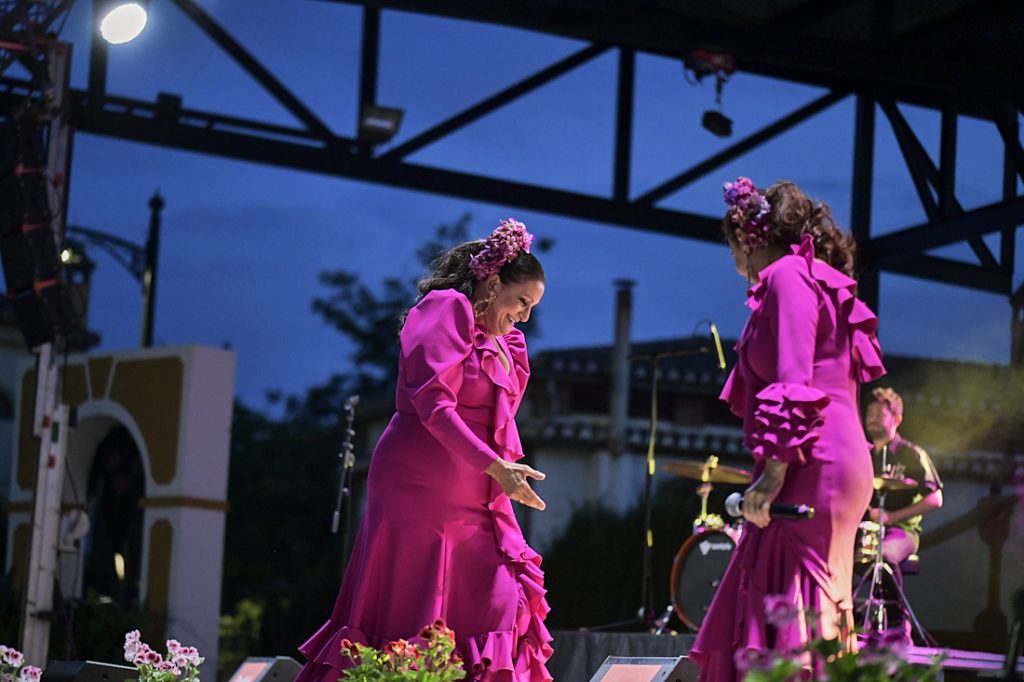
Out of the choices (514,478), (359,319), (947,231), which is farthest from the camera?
(359,319)

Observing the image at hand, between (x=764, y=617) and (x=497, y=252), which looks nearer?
(x=764, y=617)

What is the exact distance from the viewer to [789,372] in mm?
3123

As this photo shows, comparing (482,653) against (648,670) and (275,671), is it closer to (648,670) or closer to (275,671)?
(648,670)

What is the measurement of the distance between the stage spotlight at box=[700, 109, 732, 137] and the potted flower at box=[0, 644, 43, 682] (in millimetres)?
4871

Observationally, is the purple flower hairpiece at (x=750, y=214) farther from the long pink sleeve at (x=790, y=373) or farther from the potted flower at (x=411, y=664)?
the potted flower at (x=411, y=664)


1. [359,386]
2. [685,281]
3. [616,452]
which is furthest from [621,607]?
[685,281]

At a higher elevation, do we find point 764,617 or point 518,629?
point 764,617

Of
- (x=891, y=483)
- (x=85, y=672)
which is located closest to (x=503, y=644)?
(x=85, y=672)

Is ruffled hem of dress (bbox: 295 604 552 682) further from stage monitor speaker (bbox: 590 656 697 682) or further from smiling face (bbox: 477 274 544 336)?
smiling face (bbox: 477 274 544 336)

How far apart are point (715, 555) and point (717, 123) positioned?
233cm

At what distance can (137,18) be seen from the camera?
6977 millimetres

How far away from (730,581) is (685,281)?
48.9m

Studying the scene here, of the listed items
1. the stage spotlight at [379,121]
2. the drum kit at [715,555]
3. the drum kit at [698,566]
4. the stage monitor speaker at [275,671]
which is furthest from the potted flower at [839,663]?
the stage spotlight at [379,121]

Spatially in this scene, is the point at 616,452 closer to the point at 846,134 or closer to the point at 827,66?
the point at 846,134
